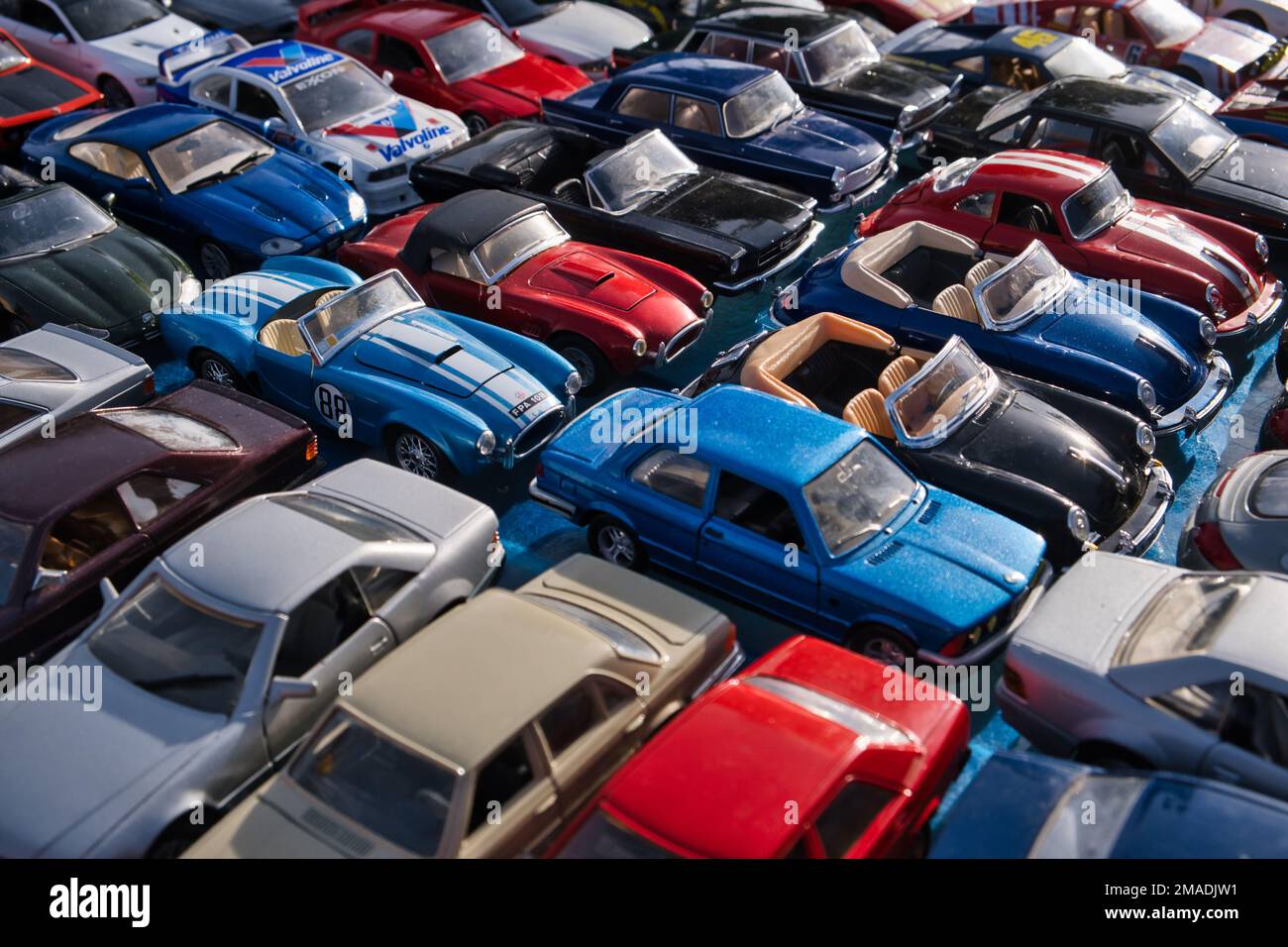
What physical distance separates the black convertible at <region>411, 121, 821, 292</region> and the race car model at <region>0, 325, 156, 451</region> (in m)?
3.93

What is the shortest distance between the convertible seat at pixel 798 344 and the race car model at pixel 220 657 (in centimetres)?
235

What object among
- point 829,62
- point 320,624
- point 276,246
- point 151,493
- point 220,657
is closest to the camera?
point 220,657

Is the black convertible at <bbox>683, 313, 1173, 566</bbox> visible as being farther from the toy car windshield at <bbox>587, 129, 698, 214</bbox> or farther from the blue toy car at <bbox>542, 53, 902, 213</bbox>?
the blue toy car at <bbox>542, 53, 902, 213</bbox>

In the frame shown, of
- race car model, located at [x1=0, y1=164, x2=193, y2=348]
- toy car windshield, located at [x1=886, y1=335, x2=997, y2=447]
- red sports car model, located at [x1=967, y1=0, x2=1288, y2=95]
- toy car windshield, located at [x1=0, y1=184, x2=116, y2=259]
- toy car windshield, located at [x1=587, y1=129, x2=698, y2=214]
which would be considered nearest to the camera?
toy car windshield, located at [x1=886, y1=335, x2=997, y2=447]

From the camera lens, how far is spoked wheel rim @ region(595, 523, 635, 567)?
26.7ft

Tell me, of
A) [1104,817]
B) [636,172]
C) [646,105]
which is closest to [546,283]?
[636,172]

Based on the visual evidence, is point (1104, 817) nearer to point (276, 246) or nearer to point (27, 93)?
point (276, 246)

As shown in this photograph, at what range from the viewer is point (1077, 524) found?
7.67m

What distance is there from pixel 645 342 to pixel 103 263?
15.7 feet

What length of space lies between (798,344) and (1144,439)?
2.46 meters

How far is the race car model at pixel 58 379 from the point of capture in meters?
8.60

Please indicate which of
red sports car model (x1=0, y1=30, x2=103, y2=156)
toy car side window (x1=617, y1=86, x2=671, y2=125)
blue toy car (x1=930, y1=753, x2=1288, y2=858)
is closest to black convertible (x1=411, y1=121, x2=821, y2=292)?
toy car side window (x1=617, y1=86, x2=671, y2=125)

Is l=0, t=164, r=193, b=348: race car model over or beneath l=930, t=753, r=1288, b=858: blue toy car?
beneath

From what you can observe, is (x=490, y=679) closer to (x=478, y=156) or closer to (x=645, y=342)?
(x=645, y=342)
